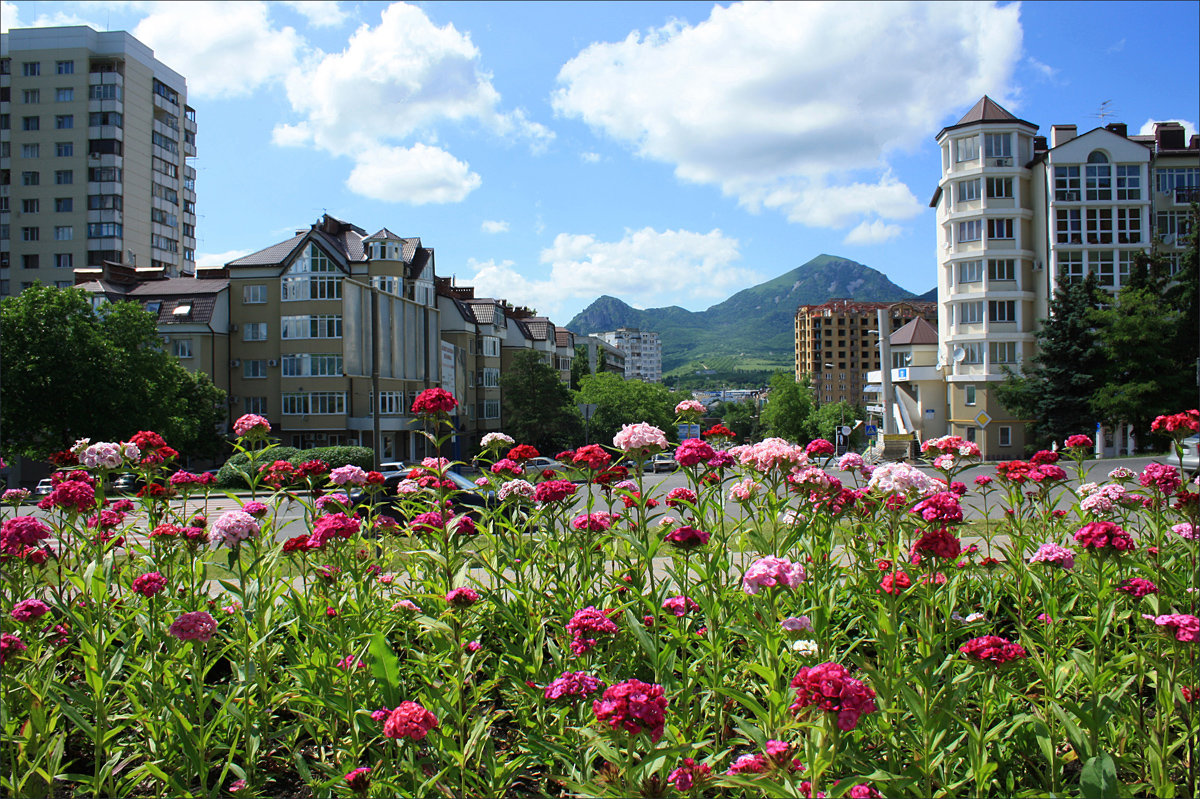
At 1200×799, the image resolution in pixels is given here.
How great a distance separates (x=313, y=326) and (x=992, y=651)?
41781 mm

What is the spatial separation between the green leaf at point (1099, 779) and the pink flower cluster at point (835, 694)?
103 cm

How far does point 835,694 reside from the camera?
1.95 m

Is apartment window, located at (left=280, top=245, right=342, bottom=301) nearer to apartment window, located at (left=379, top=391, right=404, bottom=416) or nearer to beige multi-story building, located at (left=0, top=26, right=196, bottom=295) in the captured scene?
apartment window, located at (left=379, top=391, right=404, bottom=416)

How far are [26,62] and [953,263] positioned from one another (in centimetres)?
6748

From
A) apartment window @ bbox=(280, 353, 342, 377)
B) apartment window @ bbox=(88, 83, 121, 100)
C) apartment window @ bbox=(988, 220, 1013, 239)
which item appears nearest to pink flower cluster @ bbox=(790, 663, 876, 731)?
apartment window @ bbox=(280, 353, 342, 377)

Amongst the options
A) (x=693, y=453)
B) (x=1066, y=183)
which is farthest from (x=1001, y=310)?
(x=693, y=453)

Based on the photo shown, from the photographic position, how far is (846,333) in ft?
502

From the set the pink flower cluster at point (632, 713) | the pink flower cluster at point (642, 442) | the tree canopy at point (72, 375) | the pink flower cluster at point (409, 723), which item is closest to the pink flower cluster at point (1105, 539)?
the pink flower cluster at point (642, 442)

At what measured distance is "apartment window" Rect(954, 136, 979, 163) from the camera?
42.6m

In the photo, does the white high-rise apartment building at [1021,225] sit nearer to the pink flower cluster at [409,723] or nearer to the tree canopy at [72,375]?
the tree canopy at [72,375]

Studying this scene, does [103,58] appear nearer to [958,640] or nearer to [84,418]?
[84,418]

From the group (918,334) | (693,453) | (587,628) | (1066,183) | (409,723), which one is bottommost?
(409,723)

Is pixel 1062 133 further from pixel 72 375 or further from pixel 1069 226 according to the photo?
pixel 72 375

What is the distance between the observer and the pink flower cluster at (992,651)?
8.25 ft
